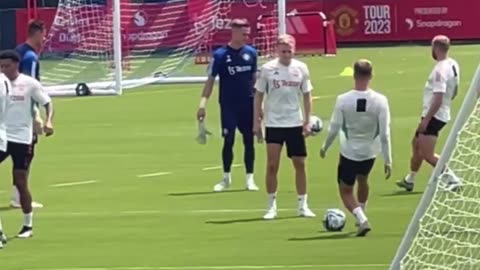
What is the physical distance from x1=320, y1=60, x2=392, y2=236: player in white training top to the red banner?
25.2 metres

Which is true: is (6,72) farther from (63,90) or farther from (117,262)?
(63,90)

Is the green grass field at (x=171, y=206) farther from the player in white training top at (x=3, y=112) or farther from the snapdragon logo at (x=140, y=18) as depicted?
the snapdragon logo at (x=140, y=18)

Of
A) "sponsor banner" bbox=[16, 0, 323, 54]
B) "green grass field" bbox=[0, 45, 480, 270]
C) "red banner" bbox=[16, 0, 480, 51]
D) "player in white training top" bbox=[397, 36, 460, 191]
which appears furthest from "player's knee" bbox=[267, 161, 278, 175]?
"red banner" bbox=[16, 0, 480, 51]

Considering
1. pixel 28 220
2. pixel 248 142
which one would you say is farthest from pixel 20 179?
pixel 248 142

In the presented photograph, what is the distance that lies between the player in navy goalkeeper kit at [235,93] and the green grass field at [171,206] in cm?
40

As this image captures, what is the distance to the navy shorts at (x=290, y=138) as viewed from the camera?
55.9ft

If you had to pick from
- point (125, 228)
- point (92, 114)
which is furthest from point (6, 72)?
point (92, 114)

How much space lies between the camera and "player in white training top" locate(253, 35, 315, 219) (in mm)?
17031

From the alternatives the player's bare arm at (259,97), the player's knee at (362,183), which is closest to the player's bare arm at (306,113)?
the player's bare arm at (259,97)

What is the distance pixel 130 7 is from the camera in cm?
4456

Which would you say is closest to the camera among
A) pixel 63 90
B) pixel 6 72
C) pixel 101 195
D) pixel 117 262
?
pixel 117 262

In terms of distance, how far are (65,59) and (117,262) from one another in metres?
31.0

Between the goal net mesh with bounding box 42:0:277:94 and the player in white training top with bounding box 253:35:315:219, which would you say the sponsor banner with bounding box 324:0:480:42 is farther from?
the player in white training top with bounding box 253:35:315:219

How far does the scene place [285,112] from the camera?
1717 cm
